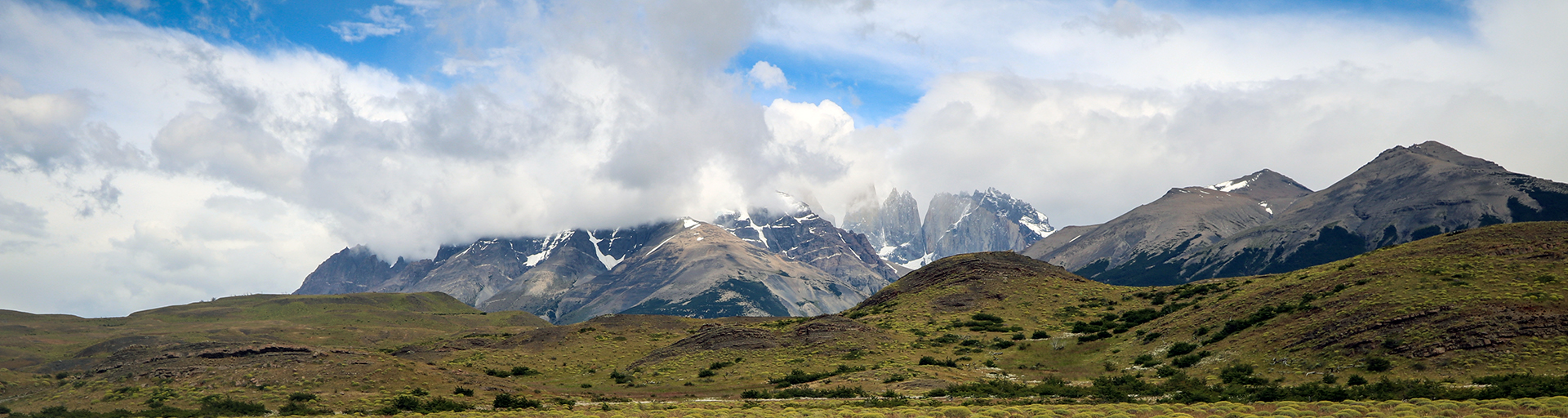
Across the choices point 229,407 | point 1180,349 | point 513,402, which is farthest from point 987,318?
point 229,407

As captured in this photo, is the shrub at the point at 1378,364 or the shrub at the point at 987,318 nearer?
the shrub at the point at 1378,364

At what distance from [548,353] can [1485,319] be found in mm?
112970

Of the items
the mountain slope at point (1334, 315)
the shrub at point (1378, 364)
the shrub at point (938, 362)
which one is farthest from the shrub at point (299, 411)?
the shrub at point (1378, 364)

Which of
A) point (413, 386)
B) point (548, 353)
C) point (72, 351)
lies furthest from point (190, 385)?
point (72, 351)

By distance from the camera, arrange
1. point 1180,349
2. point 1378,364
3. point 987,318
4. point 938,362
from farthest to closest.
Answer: point 987,318 < point 938,362 < point 1180,349 < point 1378,364

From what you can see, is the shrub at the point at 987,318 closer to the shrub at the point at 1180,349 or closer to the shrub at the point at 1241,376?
the shrub at the point at 1180,349

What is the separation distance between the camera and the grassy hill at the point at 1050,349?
66.4m

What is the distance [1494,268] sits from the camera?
7994 cm

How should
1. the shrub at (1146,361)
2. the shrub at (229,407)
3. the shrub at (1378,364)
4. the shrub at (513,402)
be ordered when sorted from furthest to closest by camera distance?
the shrub at (1146,361) → the shrub at (513,402) → the shrub at (229,407) → the shrub at (1378,364)

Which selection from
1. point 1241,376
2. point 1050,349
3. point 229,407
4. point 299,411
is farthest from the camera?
point 1050,349

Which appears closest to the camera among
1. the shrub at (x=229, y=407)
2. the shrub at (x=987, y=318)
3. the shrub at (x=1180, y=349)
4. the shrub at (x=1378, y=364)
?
the shrub at (x=1378, y=364)

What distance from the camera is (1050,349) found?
9869 cm

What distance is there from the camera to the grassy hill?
2613 inches

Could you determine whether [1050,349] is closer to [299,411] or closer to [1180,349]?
[1180,349]
